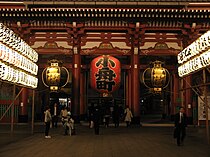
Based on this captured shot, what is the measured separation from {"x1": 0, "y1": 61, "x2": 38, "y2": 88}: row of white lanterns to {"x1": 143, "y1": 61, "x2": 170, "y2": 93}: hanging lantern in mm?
7802

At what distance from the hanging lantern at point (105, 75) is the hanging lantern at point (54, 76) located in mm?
2147

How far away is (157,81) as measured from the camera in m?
17.7

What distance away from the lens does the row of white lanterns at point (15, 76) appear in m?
9.98

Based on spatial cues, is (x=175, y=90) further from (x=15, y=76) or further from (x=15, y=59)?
(x=15, y=59)

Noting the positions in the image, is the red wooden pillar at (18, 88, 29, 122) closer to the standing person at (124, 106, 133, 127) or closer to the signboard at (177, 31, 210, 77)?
the standing person at (124, 106, 133, 127)

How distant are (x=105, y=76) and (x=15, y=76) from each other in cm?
733

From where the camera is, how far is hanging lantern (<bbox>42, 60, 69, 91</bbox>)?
58.7 ft

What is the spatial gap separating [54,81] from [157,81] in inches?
280

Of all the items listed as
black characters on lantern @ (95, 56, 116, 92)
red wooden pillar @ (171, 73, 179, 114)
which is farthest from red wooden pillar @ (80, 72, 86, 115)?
red wooden pillar @ (171, 73, 179, 114)

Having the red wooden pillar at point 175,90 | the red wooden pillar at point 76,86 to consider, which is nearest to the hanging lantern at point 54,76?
the red wooden pillar at point 76,86

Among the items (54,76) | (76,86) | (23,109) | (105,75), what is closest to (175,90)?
(105,75)

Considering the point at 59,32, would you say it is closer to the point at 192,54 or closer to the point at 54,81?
the point at 54,81

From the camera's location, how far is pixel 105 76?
17516 mm

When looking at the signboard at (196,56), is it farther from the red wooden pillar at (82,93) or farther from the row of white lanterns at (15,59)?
the red wooden pillar at (82,93)
